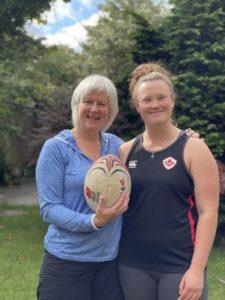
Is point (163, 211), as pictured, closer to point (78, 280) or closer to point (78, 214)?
point (78, 214)

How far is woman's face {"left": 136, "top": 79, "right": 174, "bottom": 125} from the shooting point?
9.21ft

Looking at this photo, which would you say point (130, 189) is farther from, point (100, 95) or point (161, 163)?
point (100, 95)

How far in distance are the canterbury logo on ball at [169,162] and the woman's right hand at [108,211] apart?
0.90ft

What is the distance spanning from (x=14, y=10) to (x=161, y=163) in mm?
8143

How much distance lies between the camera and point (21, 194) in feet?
47.9

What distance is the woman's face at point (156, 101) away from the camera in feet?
9.21

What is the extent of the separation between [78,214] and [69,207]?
0.09 m

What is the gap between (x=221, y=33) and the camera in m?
7.62

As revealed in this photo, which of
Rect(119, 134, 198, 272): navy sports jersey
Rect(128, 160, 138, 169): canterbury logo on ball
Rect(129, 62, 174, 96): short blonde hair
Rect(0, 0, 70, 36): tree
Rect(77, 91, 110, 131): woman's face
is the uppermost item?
Rect(0, 0, 70, 36): tree

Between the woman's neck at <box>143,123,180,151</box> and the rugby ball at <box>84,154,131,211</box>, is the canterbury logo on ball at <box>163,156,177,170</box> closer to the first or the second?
the woman's neck at <box>143,123,180,151</box>

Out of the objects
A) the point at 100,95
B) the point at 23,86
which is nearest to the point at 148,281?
the point at 100,95

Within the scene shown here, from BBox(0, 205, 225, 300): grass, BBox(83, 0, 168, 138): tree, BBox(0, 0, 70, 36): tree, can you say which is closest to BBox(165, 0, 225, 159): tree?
BBox(83, 0, 168, 138): tree

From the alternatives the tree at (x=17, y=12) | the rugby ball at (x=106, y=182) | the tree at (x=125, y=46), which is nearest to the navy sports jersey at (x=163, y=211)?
the rugby ball at (x=106, y=182)

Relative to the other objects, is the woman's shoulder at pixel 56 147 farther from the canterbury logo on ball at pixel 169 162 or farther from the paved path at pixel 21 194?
the paved path at pixel 21 194
